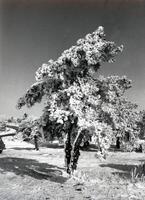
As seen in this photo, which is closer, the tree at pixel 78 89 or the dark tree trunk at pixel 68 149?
the tree at pixel 78 89

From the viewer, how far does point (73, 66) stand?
900 inches

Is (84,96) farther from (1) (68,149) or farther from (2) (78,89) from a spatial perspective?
(1) (68,149)

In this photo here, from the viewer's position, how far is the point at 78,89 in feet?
74.4

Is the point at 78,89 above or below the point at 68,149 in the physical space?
above

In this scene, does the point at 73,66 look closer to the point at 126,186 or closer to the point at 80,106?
the point at 80,106

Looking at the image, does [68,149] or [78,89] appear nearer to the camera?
[78,89]

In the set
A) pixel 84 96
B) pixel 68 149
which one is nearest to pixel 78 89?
pixel 84 96

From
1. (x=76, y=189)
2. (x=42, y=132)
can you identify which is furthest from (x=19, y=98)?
(x=76, y=189)

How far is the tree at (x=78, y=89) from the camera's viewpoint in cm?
2191

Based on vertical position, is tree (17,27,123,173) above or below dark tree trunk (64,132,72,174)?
above

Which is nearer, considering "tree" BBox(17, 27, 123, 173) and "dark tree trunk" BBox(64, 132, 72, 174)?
"tree" BBox(17, 27, 123, 173)

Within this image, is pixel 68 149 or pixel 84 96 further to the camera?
pixel 68 149

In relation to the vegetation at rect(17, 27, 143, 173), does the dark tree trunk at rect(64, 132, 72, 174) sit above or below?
below

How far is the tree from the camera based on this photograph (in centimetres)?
2191
